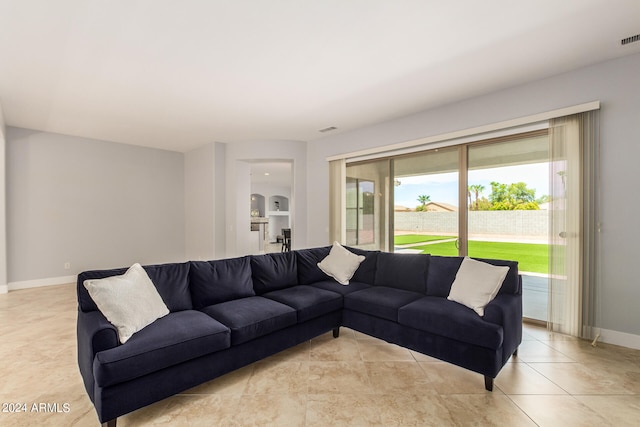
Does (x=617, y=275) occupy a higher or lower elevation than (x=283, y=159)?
lower

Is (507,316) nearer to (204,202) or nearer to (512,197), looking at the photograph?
(512,197)

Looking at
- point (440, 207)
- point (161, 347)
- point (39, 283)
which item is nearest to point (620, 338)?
point (440, 207)

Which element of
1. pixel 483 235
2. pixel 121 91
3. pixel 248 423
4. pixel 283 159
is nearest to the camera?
pixel 248 423

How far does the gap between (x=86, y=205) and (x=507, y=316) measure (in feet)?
23.1

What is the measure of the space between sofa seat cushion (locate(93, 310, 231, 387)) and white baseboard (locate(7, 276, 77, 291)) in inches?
193

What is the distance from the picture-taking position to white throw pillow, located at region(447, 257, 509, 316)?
8.06ft

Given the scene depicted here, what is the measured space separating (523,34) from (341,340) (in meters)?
3.23

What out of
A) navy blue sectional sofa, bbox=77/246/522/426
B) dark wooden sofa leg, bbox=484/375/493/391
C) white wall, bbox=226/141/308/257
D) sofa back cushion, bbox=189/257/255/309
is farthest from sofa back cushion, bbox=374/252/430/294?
white wall, bbox=226/141/308/257

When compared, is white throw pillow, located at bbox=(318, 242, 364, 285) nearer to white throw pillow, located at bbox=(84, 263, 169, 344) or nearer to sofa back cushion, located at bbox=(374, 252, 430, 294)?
sofa back cushion, located at bbox=(374, 252, 430, 294)

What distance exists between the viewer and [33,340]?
2994 millimetres

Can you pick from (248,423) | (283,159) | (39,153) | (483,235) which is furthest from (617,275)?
(39,153)

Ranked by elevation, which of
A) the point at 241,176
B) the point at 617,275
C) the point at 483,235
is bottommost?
the point at 617,275

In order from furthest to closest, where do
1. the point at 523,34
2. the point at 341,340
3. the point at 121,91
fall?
the point at 121,91 < the point at 341,340 < the point at 523,34

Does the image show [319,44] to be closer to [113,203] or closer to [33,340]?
[33,340]
